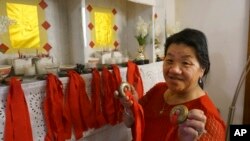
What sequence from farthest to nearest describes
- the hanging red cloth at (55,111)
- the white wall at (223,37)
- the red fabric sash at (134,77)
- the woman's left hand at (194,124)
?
the white wall at (223,37)
the red fabric sash at (134,77)
the hanging red cloth at (55,111)
the woman's left hand at (194,124)

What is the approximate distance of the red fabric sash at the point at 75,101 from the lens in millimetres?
1073

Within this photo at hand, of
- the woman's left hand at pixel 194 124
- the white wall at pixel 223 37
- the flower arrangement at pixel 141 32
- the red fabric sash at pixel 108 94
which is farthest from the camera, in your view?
the white wall at pixel 223 37

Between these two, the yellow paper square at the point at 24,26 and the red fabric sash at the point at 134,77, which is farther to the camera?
the red fabric sash at the point at 134,77

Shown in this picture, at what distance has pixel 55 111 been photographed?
3.24 feet

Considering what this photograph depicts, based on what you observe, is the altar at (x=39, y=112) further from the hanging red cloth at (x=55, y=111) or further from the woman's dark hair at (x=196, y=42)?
the woman's dark hair at (x=196, y=42)

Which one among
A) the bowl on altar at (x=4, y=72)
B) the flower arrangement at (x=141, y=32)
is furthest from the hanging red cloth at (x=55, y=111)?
the flower arrangement at (x=141, y=32)

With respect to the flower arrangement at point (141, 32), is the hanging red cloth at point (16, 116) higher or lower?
lower

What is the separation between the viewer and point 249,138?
2.33 feet

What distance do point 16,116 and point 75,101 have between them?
0.96 feet

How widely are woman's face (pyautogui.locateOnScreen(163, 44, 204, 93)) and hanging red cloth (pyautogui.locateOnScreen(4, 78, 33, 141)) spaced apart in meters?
0.59

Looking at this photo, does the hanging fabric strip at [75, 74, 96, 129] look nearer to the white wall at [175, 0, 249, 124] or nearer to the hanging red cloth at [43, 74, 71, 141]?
the hanging red cloth at [43, 74, 71, 141]

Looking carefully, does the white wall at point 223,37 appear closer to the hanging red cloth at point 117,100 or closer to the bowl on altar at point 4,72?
the hanging red cloth at point 117,100

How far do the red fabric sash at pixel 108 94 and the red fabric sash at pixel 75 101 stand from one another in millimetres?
159

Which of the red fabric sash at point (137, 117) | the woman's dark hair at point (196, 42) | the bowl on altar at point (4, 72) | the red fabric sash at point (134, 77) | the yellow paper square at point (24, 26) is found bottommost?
the red fabric sash at point (137, 117)
